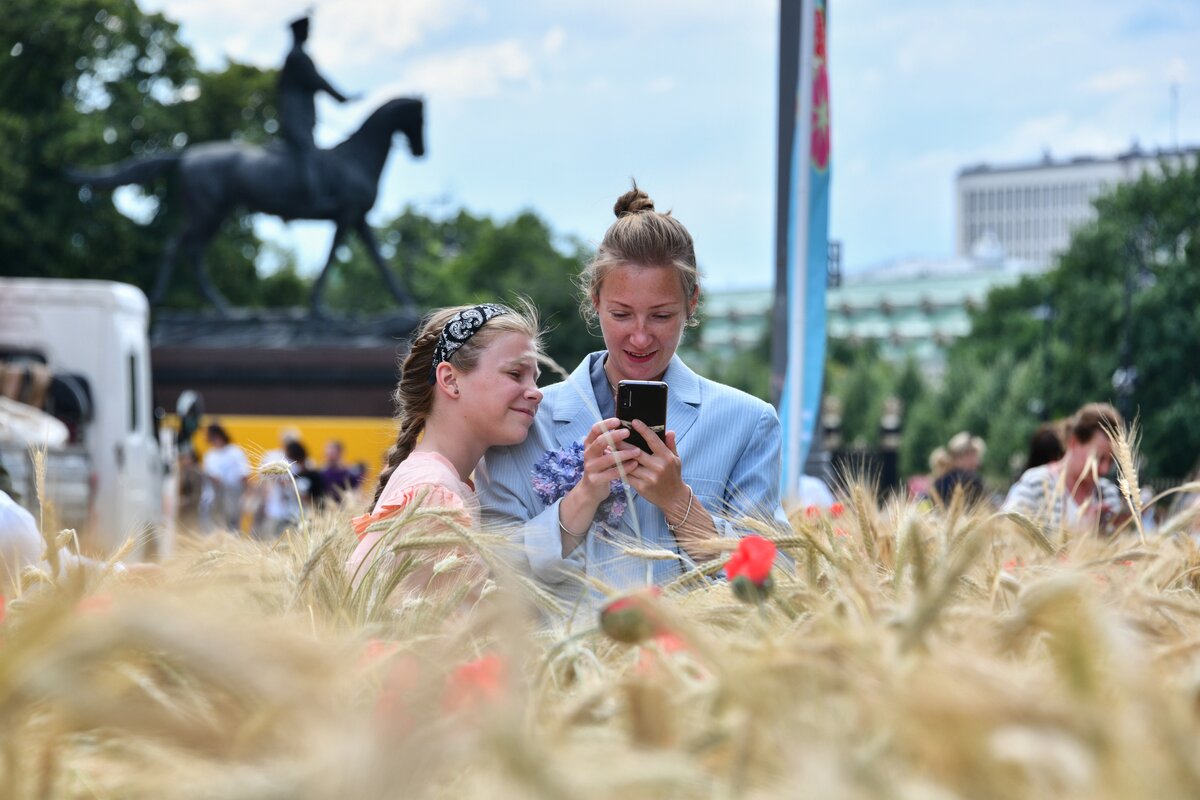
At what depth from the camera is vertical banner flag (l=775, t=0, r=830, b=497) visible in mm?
6699

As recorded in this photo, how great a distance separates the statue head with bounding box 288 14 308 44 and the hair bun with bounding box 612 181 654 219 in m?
20.3

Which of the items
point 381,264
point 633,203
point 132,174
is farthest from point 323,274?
point 633,203

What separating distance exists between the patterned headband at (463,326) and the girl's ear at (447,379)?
0.07 feet

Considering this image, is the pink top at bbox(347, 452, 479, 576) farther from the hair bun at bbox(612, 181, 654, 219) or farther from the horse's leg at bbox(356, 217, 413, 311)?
the horse's leg at bbox(356, 217, 413, 311)

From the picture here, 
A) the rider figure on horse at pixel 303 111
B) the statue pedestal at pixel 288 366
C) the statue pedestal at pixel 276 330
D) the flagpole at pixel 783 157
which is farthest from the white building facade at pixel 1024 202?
the flagpole at pixel 783 157

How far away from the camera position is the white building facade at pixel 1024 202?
5945 inches

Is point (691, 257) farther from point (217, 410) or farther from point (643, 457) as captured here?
point (217, 410)

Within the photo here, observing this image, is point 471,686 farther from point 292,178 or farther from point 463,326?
point 292,178

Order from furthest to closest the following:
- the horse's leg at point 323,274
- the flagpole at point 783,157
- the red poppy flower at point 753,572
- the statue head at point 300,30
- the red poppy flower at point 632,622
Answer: the horse's leg at point 323,274, the statue head at point 300,30, the flagpole at point 783,157, the red poppy flower at point 753,572, the red poppy flower at point 632,622

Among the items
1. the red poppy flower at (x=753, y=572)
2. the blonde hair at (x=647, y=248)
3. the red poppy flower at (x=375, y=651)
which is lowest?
the red poppy flower at (x=375, y=651)

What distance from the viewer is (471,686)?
1.19 meters

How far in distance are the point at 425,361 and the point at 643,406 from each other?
644 mm

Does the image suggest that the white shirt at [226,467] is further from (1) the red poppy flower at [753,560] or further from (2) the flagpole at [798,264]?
(1) the red poppy flower at [753,560]

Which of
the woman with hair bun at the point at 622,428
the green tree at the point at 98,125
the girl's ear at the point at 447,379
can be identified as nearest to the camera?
the woman with hair bun at the point at 622,428
